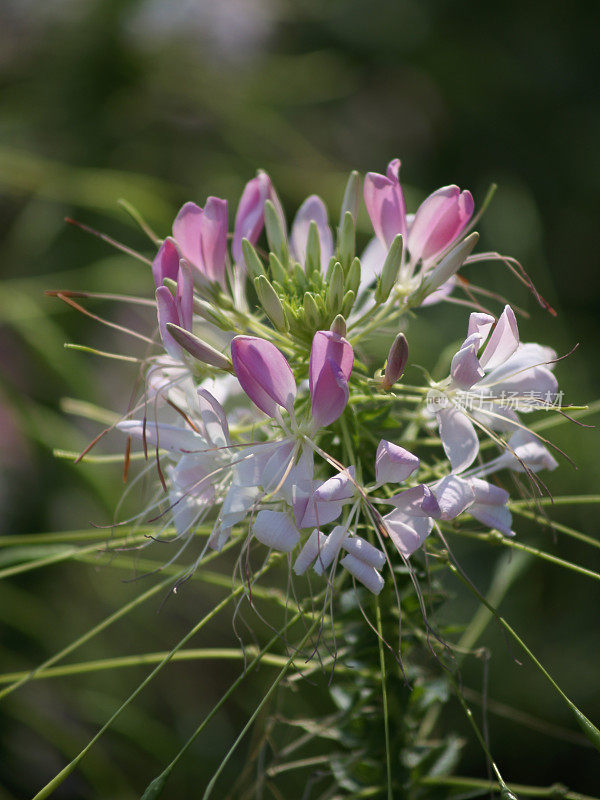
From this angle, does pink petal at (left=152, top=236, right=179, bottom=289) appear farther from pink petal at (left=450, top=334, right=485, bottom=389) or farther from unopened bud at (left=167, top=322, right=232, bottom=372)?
pink petal at (left=450, top=334, right=485, bottom=389)

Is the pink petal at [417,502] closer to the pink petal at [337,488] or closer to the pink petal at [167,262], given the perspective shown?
the pink petal at [337,488]

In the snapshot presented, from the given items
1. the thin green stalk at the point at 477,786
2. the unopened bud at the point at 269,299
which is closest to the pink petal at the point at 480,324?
the unopened bud at the point at 269,299

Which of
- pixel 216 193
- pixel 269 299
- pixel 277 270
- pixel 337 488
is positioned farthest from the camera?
pixel 216 193

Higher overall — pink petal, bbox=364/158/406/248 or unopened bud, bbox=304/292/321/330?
pink petal, bbox=364/158/406/248

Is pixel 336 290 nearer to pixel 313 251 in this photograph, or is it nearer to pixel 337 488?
pixel 313 251

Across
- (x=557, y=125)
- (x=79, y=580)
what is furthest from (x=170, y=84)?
(x=79, y=580)

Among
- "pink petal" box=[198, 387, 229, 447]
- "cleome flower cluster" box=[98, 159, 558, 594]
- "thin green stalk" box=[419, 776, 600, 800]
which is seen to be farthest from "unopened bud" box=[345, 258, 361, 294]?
"thin green stalk" box=[419, 776, 600, 800]

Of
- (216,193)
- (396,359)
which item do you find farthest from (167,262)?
(216,193)
